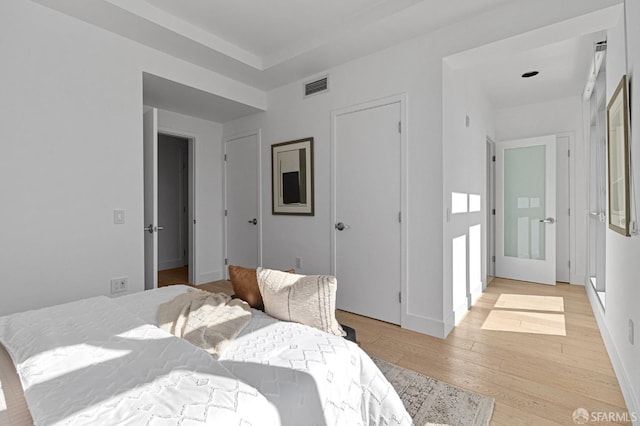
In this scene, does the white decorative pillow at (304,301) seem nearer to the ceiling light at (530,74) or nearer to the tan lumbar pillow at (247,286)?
the tan lumbar pillow at (247,286)

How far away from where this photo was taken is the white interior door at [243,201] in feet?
14.0

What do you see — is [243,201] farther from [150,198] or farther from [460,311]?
[460,311]

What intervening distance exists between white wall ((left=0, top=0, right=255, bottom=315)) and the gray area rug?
2389 millimetres

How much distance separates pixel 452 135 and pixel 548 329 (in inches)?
76.0

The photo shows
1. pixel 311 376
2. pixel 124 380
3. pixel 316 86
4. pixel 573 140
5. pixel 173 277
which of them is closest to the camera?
pixel 124 380

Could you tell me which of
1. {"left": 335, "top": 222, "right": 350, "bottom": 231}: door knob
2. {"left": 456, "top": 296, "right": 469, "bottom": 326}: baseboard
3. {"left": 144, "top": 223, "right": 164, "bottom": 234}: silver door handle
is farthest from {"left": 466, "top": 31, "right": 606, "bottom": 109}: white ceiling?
{"left": 144, "top": 223, "right": 164, "bottom": 234}: silver door handle

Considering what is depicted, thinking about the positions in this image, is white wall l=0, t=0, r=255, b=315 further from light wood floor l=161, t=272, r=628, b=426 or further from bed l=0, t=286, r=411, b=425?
light wood floor l=161, t=272, r=628, b=426

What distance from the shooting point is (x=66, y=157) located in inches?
96.3

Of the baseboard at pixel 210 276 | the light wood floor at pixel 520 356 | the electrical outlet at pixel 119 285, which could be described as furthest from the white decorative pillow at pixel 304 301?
the baseboard at pixel 210 276

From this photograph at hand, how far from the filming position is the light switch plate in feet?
8.90

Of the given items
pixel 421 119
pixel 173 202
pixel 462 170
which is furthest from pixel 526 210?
pixel 173 202

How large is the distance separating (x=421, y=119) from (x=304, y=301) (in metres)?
1.98

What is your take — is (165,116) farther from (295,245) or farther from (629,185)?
(629,185)

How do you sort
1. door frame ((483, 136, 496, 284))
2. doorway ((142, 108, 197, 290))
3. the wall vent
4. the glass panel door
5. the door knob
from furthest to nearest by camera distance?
door frame ((483, 136, 496, 284)), the glass panel door, the wall vent, the door knob, doorway ((142, 108, 197, 290))
